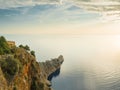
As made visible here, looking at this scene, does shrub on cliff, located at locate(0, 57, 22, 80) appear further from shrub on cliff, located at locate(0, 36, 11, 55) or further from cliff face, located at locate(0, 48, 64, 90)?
shrub on cliff, located at locate(0, 36, 11, 55)

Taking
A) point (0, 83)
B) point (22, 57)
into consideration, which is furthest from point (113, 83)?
point (0, 83)

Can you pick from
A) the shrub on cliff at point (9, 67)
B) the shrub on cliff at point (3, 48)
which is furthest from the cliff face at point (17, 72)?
the shrub on cliff at point (3, 48)

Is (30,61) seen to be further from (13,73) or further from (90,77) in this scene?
(90,77)

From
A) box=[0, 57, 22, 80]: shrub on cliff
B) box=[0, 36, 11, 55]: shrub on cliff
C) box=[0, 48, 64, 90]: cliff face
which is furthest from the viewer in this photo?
box=[0, 36, 11, 55]: shrub on cliff

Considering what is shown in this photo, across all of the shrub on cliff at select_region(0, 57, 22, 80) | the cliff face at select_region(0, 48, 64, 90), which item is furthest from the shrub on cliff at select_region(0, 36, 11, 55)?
the shrub on cliff at select_region(0, 57, 22, 80)

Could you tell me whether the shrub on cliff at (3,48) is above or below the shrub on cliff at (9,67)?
above

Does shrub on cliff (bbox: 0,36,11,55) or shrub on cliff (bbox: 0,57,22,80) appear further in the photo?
shrub on cliff (bbox: 0,36,11,55)

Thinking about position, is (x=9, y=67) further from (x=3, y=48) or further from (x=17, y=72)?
(x=3, y=48)

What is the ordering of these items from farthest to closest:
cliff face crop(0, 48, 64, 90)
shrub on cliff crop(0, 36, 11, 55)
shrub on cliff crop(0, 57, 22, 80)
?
shrub on cliff crop(0, 36, 11, 55), shrub on cliff crop(0, 57, 22, 80), cliff face crop(0, 48, 64, 90)

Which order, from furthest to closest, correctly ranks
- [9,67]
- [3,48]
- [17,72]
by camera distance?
[3,48] → [17,72] → [9,67]

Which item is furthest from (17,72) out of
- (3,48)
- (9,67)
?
(3,48)

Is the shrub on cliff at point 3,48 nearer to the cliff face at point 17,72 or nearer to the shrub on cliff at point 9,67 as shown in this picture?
the cliff face at point 17,72
